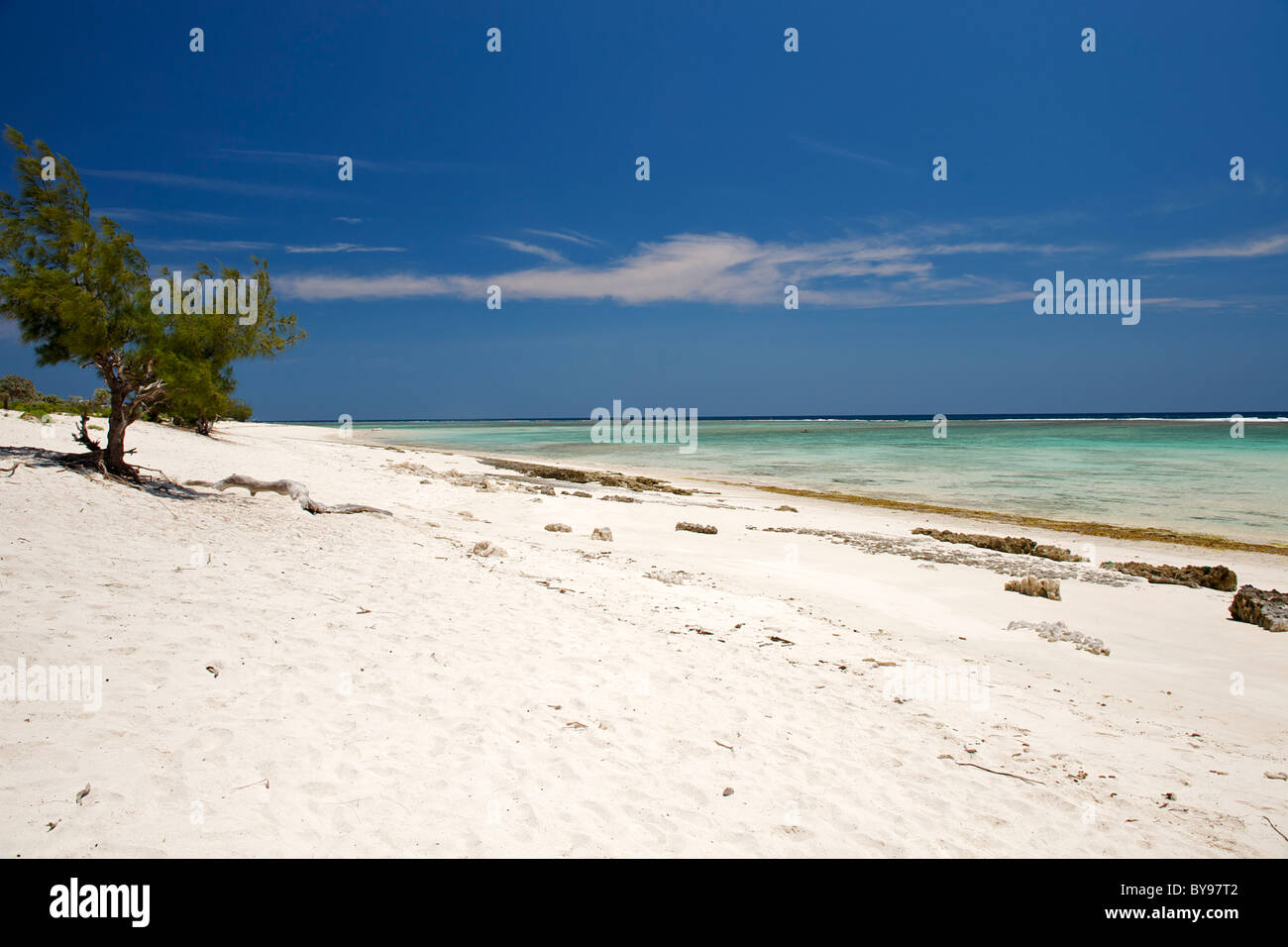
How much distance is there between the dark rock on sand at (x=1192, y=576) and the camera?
1094 centimetres

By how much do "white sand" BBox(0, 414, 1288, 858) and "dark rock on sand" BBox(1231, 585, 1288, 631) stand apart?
0.19 meters

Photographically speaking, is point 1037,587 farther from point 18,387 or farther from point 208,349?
point 18,387

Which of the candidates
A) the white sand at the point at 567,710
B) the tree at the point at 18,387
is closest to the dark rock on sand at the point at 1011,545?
the white sand at the point at 567,710

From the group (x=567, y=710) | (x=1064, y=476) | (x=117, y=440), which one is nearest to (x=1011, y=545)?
(x=567, y=710)

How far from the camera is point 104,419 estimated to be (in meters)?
24.6

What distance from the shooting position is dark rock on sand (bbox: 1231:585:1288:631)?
8734 millimetres

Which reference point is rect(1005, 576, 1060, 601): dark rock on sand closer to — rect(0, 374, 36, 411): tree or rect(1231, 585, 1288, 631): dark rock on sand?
rect(1231, 585, 1288, 631): dark rock on sand

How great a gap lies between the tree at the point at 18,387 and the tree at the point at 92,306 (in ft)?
80.4

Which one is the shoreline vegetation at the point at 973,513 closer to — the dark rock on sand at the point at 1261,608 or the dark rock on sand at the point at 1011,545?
the dark rock on sand at the point at 1011,545

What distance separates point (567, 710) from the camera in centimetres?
516

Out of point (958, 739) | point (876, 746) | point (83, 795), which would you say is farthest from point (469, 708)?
point (958, 739)

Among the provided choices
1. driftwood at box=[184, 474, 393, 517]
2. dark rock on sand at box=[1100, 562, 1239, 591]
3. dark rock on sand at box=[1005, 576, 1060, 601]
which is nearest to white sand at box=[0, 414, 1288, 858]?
dark rock on sand at box=[1005, 576, 1060, 601]
